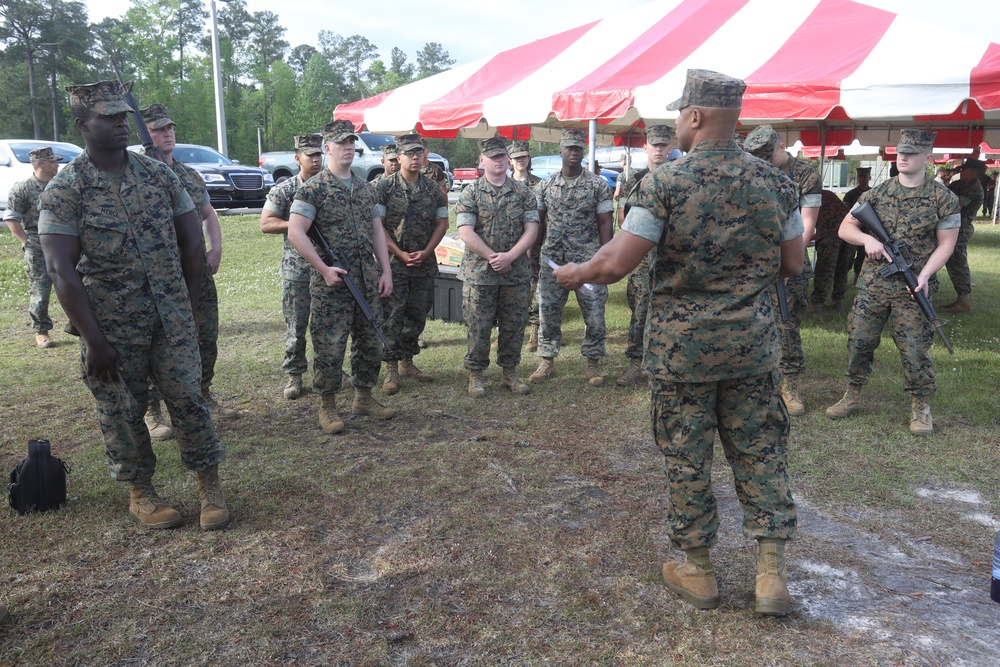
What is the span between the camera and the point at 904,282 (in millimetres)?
5094

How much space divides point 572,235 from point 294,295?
2.38 m

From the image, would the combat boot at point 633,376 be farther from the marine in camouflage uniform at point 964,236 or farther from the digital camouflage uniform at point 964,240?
the marine in camouflage uniform at point 964,236

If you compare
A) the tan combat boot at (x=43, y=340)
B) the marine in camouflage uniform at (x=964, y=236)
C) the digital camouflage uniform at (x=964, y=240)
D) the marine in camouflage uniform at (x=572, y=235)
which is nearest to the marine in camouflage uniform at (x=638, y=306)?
the marine in camouflage uniform at (x=572, y=235)

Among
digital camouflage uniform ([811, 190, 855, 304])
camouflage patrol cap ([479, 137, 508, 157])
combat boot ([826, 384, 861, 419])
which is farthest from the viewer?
digital camouflage uniform ([811, 190, 855, 304])

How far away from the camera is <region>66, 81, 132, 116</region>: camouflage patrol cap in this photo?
3.30 metres

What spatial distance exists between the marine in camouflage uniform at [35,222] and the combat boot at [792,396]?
22.9 ft

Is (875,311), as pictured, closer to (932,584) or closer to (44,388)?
(932,584)

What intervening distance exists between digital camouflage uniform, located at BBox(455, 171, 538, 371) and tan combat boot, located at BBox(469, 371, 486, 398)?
6 centimetres

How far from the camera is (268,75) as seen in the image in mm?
59438

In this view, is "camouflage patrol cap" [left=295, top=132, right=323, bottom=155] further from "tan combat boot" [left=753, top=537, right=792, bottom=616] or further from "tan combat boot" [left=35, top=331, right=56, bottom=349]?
"tan combat boot" [left=753, top=537, right=792, bottom=616]

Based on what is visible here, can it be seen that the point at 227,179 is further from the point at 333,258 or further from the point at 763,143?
the point at 763,143

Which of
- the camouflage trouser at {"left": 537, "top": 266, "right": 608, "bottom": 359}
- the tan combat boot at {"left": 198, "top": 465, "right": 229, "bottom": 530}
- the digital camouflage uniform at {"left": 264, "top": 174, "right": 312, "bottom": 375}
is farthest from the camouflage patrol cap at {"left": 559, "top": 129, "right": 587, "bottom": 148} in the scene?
the tan combat boot at {"left": 198, "top": 465, "right": 229, "bottom": 530}

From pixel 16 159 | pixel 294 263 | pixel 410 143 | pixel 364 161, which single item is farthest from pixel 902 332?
pixel 364 161

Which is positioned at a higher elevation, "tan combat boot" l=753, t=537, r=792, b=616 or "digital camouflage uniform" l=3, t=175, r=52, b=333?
"digital camouflage uniform" l=3, t=175, r=52, b=333
